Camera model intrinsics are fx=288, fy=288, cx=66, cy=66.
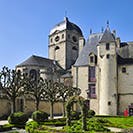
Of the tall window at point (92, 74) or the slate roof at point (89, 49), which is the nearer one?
the tall window at point (92, 74)

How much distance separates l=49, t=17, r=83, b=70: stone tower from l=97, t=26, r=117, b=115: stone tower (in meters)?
19.4

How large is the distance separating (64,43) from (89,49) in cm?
1685

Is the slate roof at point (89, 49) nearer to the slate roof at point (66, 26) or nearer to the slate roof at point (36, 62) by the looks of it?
the slate roof at point (36, 62)

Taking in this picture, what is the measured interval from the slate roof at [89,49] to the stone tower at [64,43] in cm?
1392

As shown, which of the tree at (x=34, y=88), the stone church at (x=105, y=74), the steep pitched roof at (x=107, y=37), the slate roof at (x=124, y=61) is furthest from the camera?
the steep pitched roof at (x=107, y=37)

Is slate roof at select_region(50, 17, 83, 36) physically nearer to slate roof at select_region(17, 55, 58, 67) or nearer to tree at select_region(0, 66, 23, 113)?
slate roof at select_region(17, 55, 58, 67)

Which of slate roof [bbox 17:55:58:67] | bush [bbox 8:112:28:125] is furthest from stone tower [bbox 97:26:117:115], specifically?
bush [bbox 8:112:28:125]

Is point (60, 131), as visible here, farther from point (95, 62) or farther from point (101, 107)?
point (95, 62)

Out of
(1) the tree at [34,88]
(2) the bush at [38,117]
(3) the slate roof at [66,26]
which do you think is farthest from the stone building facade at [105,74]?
(3) the slate roof at [66,26]

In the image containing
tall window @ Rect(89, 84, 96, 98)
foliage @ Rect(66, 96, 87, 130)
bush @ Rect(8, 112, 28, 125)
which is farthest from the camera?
tall window @ Rect(89, 84, 96, 98)

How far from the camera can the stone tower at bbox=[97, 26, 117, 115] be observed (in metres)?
38.5

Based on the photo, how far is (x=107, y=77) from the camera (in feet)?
127

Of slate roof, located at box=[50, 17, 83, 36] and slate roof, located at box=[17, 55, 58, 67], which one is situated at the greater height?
slate roof, located at box=[50, 17, 83, 36]

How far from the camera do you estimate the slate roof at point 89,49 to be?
4384 centimetres
